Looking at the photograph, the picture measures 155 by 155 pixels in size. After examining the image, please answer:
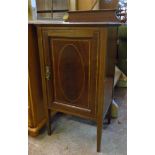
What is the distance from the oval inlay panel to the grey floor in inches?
15.3

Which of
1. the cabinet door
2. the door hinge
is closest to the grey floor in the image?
the cabinet door

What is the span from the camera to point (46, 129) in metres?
1.47

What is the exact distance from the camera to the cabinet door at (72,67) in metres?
1.02

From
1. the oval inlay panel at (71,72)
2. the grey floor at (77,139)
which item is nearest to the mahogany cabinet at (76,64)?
the oval inlay panel at (71,72)

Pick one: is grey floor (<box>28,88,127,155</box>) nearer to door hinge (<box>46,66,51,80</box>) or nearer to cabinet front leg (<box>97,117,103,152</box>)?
cabinet front leg (<box>97,117,103,152</box>)

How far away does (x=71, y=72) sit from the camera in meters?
1.12

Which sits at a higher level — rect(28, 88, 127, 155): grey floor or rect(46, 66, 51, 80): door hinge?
rect(46, 66, 51, 80): door hinge

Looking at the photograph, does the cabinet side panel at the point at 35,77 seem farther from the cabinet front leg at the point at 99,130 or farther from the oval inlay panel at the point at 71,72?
the cabinet front leg at the point at 99,130

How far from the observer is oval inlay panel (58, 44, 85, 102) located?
3.52ft

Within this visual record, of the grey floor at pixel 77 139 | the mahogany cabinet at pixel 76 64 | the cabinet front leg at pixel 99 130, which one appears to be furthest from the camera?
the grey floor at pixel 77 139
